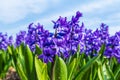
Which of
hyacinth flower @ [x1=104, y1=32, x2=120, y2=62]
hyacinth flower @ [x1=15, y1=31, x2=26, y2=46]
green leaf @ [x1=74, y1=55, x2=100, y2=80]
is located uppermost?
hyacinth flower @ [x1=15, y1=31, x2=26, y2=46]

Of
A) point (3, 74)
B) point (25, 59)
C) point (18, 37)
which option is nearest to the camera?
point (25, 59)

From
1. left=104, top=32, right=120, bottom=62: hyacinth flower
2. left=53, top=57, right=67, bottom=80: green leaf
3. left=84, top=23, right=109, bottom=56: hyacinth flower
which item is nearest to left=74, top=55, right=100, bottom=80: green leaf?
left=53, top=57, right=67, bottom=80: green leaf

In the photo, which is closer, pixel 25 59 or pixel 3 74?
pixel 25 59

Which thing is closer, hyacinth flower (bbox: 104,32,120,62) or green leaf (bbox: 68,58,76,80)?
green leaf (bbox: 68,58,76,80)

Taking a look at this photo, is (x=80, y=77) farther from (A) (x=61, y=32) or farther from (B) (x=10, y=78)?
(B) (x=10, y=78)

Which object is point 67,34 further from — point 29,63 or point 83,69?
point 29,63

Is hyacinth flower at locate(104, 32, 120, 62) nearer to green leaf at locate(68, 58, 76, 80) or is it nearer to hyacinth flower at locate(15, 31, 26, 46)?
green leaf at locate(68, 58, 76, 80)

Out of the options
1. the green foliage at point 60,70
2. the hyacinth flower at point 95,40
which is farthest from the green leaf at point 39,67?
the hyacinth flower at point 95,40

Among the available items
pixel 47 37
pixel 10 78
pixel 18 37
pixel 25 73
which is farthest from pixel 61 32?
pixel 18 37
